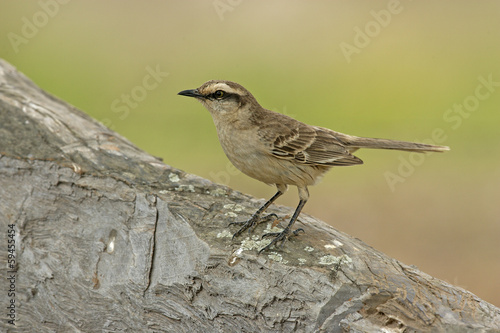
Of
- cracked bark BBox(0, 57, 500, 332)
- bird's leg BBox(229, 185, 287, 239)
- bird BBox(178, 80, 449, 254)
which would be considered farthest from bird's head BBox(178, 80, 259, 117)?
bird's leg BBox(229, 185, 287, 239)

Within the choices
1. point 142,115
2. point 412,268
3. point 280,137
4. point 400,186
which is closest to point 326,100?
point 400,186

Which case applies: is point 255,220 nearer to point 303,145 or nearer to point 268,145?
point 268,145

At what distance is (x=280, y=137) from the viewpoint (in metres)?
5.65

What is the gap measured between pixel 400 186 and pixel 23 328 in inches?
294

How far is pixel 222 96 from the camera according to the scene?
566 cm

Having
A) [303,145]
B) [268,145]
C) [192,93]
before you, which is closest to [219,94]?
[192,93]

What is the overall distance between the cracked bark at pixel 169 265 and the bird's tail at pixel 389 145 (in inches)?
47.7

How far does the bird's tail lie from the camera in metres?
5.87

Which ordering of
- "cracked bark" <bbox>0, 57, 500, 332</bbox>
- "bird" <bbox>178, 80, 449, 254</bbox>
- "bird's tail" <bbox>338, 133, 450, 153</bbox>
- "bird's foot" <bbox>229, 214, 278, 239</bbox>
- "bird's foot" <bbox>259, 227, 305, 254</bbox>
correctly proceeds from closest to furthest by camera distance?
"cracked bark" <bbox>0, 57, 500, 332</bbox>
"bird's foot" <bbox>259, 227, 305, 254</bbox>
"bird's foot" <bbox>229, 214, 278, 239</bbox>
"bird" <bbox>178, 80, 449, 254</bbox>
"bird's tail" <bbox>338, 133, 450, 153</bbox>

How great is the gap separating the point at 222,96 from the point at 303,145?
1037 mm

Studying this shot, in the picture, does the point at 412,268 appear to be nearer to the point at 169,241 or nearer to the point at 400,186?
the point at 169,241

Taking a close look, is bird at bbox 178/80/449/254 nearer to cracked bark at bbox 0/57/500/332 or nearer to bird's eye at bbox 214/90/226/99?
bird's eye at bbox 214/90/226/99

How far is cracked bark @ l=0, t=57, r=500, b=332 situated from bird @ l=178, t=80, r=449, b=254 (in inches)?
14.4

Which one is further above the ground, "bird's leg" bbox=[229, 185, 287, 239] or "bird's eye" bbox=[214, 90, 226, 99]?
"bird's eye" bbox=[214, 90, 226, 99]
